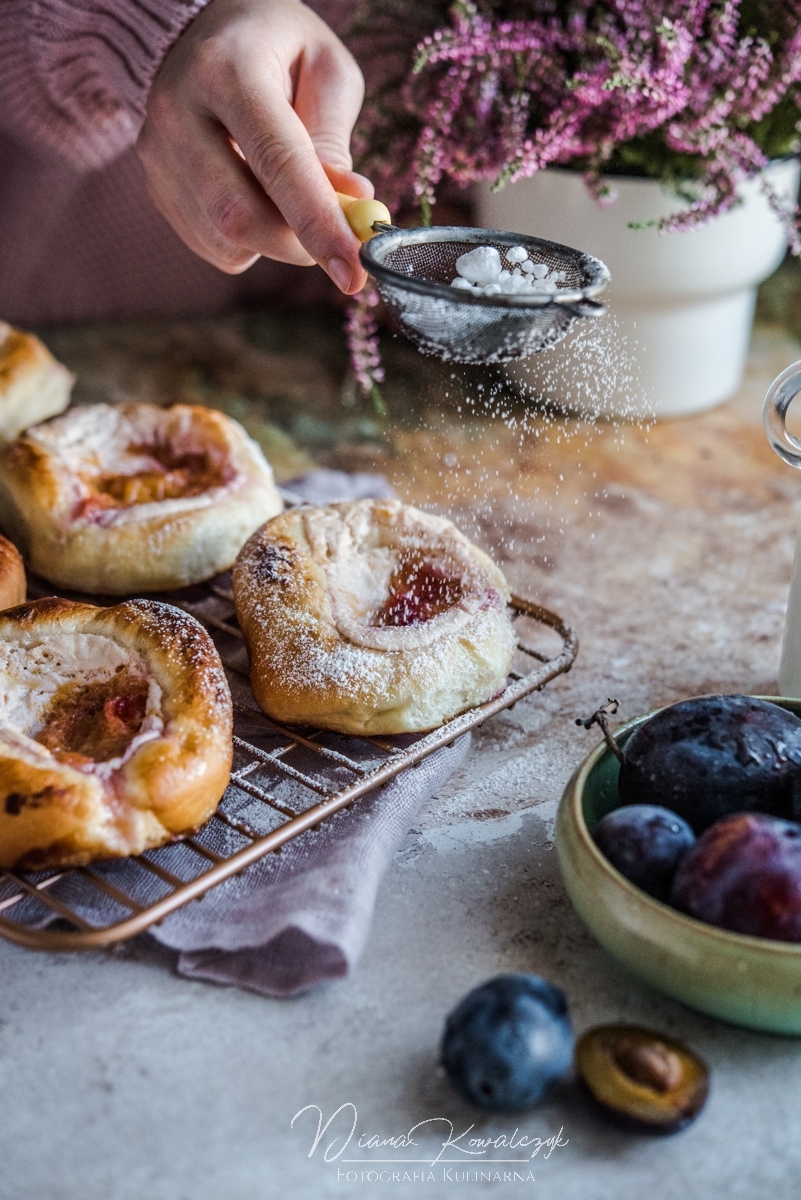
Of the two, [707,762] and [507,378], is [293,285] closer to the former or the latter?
[507,378]

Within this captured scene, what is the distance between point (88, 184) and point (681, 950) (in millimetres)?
2183

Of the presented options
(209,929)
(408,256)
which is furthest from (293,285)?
(209,929)

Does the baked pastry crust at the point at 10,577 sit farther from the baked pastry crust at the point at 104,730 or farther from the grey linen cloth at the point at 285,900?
the grey linen cloth at the point at 285,900

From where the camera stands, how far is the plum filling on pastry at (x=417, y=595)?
54.6 inches

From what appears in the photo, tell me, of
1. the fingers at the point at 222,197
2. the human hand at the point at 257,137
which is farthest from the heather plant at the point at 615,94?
the fingers at the point at 222,197

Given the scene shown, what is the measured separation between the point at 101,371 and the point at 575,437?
1.02 m

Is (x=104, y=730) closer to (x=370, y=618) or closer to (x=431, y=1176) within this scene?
(x=370, y=618)

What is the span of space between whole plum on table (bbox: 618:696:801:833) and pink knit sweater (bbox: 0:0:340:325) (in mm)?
1225

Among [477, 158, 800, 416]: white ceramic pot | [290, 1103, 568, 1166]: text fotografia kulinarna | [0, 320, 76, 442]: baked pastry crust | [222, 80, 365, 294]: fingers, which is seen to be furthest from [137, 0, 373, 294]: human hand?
[290, 1103, 568, 1166]: text fotografia kulinarna

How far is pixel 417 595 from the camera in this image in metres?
1.43

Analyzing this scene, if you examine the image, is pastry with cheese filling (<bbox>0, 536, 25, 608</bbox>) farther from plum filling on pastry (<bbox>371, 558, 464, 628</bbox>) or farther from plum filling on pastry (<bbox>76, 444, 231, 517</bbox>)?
plum filling on pastry (<bbox>371, 558, 464, 628</bbox>)

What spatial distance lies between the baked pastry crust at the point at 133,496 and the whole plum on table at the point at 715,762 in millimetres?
732

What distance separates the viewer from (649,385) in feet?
7.32

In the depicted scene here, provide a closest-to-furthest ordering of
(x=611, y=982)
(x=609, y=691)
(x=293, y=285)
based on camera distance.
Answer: (x=611, y=982), (x=609, y=691), (x=293, y=285)
